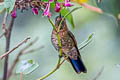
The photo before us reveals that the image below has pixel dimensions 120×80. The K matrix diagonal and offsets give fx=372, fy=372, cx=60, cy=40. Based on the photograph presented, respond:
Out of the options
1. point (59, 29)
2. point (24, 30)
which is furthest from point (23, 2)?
point (24, 30)

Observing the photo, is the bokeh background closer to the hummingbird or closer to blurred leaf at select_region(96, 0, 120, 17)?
blurred leaf at select_region(96, 0, 120, 17)

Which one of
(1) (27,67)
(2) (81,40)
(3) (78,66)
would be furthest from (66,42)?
(2) (81,40)

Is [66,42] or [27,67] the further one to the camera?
[27,67]

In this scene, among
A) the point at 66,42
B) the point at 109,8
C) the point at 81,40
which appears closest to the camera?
the point at 66,42

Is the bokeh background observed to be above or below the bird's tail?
below

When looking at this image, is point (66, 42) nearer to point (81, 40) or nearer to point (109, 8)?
point (109, 8)

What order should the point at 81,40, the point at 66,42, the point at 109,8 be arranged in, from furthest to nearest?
the point at 81,40 → the point at 109,8 → the point at 66,42

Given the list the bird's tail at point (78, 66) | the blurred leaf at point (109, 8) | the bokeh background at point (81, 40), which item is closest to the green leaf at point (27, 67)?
the bird's tail at point (78, 66)

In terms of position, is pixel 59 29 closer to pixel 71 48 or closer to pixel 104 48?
pixel 71 48

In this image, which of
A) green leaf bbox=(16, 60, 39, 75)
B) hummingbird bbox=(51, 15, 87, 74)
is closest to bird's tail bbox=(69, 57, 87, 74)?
hummingbird bbox=(51, 15, 87, 74)
